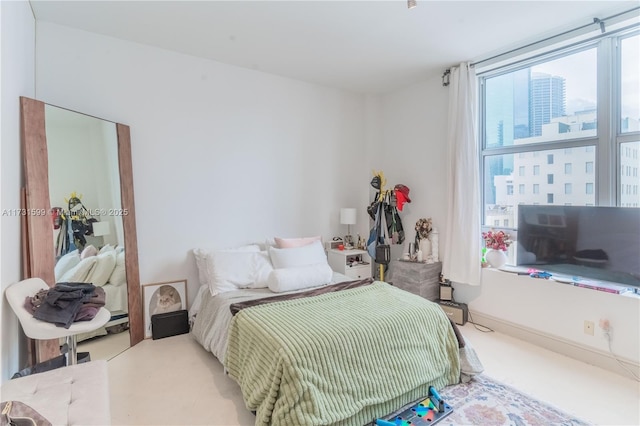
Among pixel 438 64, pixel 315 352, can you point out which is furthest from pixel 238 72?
pixel 315 352

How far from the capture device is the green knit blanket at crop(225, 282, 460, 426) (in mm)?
1694

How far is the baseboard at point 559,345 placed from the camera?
2.49 meters

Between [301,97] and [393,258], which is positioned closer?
[301,97]

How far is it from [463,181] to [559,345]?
1.68 meters

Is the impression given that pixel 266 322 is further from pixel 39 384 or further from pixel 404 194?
pixel 404 194

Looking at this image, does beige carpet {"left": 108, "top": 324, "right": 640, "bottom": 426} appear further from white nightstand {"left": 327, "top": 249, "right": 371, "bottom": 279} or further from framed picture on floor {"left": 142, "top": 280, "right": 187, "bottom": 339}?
white nightstand {"left": 327, "top": 249, "right": 371, "bottom": 279}

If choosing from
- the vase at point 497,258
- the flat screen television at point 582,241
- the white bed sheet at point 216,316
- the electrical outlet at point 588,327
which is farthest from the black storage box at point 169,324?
the electrical outlet at point 588,327

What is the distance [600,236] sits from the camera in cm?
257

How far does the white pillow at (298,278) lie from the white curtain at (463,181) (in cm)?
141

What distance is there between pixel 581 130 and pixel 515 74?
0.91 meters

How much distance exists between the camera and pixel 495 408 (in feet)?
6.72

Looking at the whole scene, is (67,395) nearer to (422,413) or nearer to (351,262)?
(422,413)

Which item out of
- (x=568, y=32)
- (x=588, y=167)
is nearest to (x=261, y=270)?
(x=588, y=167)

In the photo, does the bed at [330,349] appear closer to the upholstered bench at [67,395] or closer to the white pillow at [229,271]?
the white pillow at [229,271]
